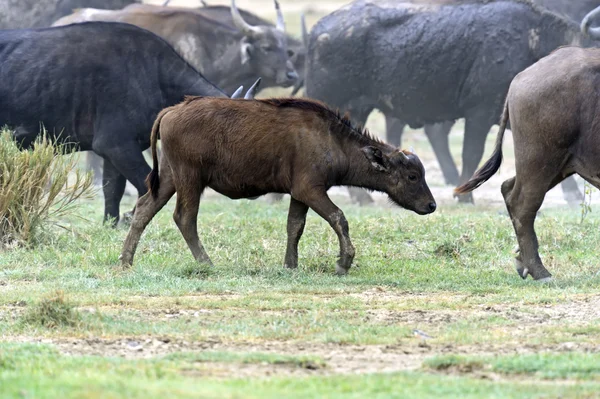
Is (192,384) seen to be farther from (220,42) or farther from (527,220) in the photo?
(220,42)

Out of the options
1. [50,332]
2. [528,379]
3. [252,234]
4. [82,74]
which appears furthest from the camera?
[82,74]

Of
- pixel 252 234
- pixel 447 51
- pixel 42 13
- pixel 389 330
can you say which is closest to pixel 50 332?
pixel 389 330

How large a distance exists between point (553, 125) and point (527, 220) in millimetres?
884

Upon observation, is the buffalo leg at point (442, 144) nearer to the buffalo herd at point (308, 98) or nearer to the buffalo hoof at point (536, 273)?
the buffalo herd at point (308, 98)

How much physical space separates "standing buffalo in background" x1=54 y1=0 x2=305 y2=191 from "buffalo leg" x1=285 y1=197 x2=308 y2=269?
9794 millimetres

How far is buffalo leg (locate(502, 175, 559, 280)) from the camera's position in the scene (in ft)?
32.4

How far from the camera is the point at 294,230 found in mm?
10531

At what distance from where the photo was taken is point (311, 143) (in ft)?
33.4

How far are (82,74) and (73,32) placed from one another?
0.58 metres

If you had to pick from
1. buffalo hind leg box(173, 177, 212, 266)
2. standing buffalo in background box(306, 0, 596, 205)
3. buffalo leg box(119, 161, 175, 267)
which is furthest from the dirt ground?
standing buffalo in background box(306, 0, 596, 205)

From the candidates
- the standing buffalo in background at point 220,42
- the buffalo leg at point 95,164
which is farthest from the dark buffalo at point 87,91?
the buffalo leg at point 95,164

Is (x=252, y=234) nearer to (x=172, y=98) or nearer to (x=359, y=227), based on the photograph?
(x=359, y=227)

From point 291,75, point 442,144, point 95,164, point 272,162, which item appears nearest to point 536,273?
point 272,162

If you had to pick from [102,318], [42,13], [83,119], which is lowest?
[42,13]
